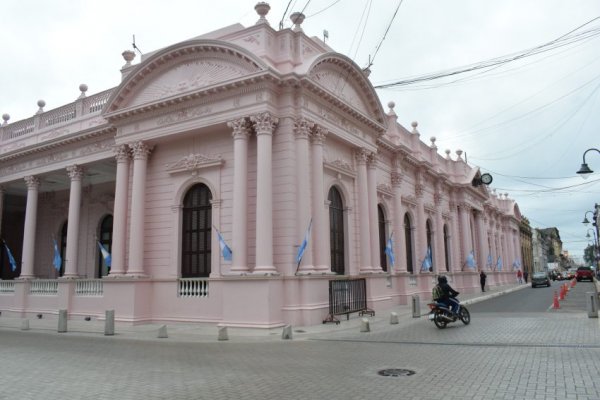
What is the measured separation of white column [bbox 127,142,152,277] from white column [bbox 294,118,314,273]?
6.15 meters

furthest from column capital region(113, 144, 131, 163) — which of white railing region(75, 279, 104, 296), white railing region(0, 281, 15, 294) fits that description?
white railing region(0, 281, 15, 294)

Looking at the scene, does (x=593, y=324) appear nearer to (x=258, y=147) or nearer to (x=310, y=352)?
(x=310, y=352)

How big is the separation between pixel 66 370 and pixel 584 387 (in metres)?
8.12

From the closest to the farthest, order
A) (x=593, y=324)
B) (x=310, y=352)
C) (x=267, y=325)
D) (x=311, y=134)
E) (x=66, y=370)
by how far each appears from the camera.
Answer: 1. (x=66, y=370)
2. (x=310, y=352)
3. (x=593, y=324)
4. (x=267, y=325)
5. (x=311, y=134)

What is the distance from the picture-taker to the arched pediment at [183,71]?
1619cm

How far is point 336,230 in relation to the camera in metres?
18.8

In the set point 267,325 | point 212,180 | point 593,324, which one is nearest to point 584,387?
point 593,324

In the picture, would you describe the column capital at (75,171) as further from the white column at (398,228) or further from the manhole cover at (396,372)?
the manhole cover at (396,372)

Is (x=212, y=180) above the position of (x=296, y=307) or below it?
above

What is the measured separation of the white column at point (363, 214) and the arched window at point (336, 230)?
0.76 m

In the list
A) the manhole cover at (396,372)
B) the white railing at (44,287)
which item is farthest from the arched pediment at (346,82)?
the white railing at (44,287)

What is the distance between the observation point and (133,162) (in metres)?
18.8

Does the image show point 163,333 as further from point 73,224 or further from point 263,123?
point 73,224

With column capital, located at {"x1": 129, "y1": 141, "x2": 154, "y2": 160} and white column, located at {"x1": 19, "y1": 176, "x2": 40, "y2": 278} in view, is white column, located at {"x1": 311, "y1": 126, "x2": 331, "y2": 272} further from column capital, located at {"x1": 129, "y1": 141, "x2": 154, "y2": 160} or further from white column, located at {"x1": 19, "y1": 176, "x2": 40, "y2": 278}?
white column, located at {"x1": 19, "y1": 176, "x2": 40, "y2": 278}
